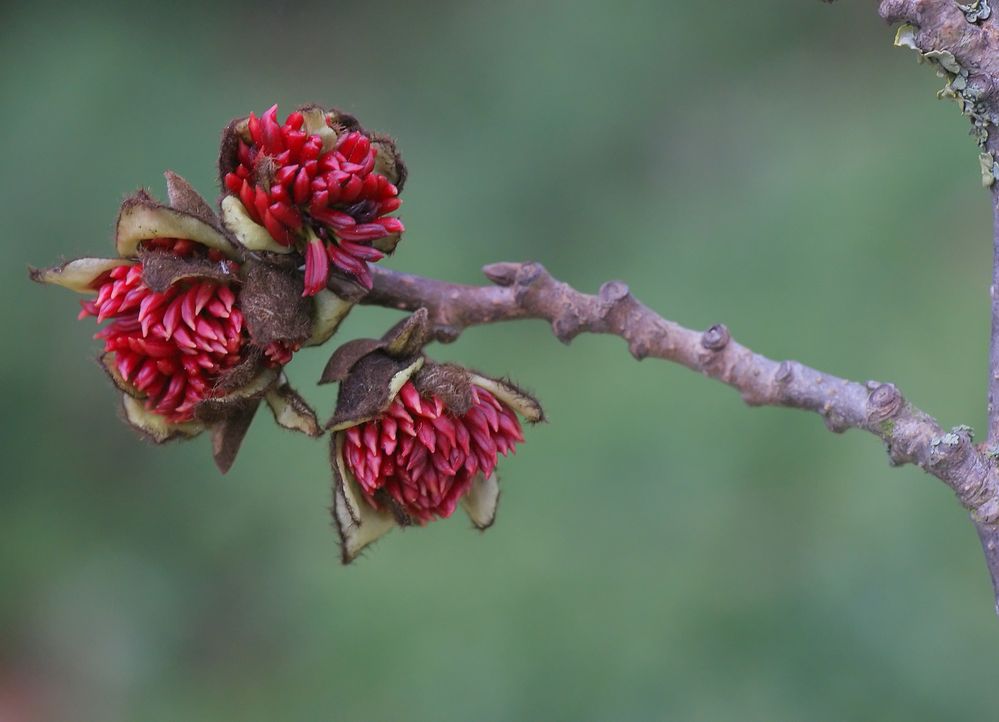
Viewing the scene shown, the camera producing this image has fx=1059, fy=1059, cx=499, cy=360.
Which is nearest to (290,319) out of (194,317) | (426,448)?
(194,317)

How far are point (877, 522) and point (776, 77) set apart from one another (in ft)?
7.94

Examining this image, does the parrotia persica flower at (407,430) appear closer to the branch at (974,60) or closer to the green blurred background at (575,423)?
the branch at (974,60)

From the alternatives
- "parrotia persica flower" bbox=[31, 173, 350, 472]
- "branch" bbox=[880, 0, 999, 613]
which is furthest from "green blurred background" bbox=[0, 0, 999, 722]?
"branch" bbox=[880, 0, 999, 613]

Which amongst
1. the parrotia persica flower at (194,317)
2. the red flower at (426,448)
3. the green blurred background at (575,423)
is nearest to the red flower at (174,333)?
the parrotia persica flower at (194,317)

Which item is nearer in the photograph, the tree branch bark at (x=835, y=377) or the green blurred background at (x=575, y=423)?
the tree branch bark at (x=835, y=377)

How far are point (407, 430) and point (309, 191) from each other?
0.92 ft

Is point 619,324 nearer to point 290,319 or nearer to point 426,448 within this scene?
point 426,448

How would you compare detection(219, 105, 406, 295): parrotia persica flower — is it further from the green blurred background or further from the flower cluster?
the green blurred background

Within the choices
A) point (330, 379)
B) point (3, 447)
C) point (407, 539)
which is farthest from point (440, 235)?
point (330, 379)

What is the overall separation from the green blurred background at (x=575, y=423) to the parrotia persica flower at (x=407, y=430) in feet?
4.37

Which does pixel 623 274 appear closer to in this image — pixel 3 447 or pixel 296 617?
pixel 296 617

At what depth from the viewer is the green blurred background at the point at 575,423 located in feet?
9.66

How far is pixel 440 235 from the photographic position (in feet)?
13.4

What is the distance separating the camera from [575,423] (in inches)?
137
